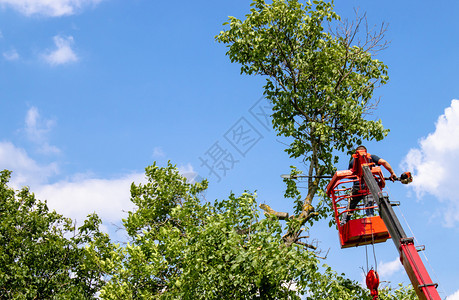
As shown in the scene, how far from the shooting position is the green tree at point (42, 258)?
18.5 metres

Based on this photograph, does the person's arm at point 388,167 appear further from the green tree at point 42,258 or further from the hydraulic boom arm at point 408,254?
the green tree at point 42,258

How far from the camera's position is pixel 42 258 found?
63.8ft

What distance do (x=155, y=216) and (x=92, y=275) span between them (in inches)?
248

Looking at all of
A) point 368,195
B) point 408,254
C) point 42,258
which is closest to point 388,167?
point 368,195

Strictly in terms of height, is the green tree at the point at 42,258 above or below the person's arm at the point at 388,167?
above

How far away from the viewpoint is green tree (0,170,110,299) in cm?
1845

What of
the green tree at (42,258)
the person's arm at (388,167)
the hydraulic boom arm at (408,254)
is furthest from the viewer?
the green tree at (42,258)

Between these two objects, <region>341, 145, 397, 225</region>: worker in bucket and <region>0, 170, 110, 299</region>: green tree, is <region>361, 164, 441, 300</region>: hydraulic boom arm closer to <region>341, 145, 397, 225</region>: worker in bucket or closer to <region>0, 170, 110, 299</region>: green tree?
<region>341, 145, 397, 225</region>: worker in bucket

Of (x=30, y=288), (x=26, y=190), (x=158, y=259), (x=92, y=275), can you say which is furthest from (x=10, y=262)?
(x=158, y=259)

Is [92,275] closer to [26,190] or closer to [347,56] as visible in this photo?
[26,190]

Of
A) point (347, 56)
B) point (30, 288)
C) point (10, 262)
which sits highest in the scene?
point (347, 56)

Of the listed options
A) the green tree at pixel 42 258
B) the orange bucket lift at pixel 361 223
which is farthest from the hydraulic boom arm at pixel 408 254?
the green tree at pixel 42 258

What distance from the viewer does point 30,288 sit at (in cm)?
1847

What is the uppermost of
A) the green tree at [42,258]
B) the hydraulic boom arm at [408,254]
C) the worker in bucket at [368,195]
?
the green tree at [42,258]
